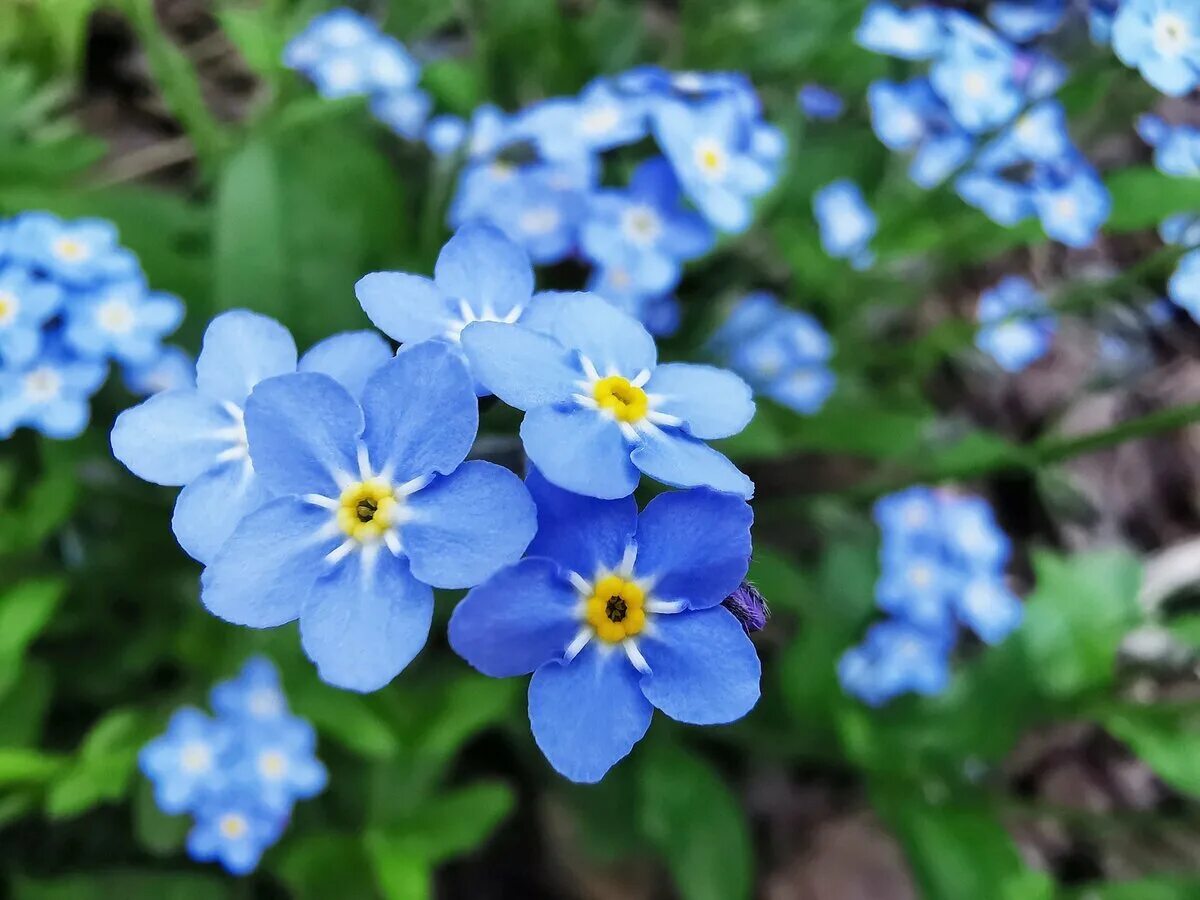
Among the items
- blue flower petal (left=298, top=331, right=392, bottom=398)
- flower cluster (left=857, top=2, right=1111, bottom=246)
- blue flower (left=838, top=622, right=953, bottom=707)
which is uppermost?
blue flower petal (left=298, top=331, right=392, bottom=398)

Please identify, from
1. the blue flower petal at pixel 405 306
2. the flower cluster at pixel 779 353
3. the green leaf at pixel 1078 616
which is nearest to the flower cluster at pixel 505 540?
the blue flower petal at pixel 405 306

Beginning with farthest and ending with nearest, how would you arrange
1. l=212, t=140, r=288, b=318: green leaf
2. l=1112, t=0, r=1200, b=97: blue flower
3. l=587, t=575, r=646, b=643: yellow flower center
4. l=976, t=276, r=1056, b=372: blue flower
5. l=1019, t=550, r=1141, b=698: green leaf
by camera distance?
l=976, t=276, r=1056, b=372: blue flower < l=1019, t=550, r=1141, b=698: green leaf < l=212, t=140, r=288, b=318: green leaf < l=1112, t=0, r=1200, b=97: blue flower < l=587, t=575, r=646, b=643: yellow flower center

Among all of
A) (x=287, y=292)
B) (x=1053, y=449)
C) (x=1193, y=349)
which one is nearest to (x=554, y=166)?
(x=287, y=292)

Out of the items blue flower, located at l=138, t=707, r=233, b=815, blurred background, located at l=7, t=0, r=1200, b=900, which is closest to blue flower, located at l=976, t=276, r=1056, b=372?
blurred background, located at l=7, t=0, r=1200, b=900

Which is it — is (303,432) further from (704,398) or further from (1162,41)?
(1162,41)

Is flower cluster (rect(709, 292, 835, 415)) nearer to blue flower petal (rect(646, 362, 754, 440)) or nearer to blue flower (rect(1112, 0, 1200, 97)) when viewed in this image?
blue flower (rect(1112, 0, 1200, 97))

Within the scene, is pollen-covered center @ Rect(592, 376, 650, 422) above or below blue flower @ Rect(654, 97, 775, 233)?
above

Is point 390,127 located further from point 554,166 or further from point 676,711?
point 676,711

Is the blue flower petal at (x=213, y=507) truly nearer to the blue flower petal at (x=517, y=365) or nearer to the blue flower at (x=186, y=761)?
the blue flower petal at (x=517, y=365)
